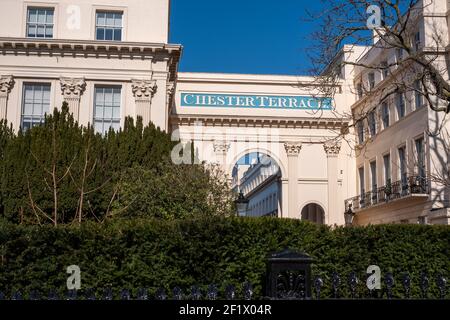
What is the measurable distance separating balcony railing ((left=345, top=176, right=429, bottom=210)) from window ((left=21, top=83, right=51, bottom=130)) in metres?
18.6

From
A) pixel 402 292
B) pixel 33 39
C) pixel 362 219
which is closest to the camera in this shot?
pixel 402 292

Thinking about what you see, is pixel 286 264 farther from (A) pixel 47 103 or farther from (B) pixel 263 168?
(B) pixel 263 168

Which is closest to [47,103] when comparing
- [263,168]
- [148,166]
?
[148,166]

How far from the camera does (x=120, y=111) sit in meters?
27.9

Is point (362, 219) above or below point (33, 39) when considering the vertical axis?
below

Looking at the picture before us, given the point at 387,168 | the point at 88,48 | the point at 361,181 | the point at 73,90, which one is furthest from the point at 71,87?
the point at 361,181

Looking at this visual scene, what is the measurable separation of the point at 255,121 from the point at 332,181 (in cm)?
693

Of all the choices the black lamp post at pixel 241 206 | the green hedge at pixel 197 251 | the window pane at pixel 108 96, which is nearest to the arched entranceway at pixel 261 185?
the window pane at pixel 108 96

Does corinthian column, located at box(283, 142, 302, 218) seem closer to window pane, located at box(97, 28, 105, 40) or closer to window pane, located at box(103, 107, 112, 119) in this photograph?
window pane, located at box(103, 107, 112, 119)

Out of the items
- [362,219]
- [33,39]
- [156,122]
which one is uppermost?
[33,39]

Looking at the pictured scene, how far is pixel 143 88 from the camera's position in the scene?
1087 inches

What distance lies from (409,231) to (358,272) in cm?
169

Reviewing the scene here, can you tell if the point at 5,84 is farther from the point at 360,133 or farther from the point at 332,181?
the point at 360,133

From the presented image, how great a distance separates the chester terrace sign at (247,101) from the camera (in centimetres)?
3903
